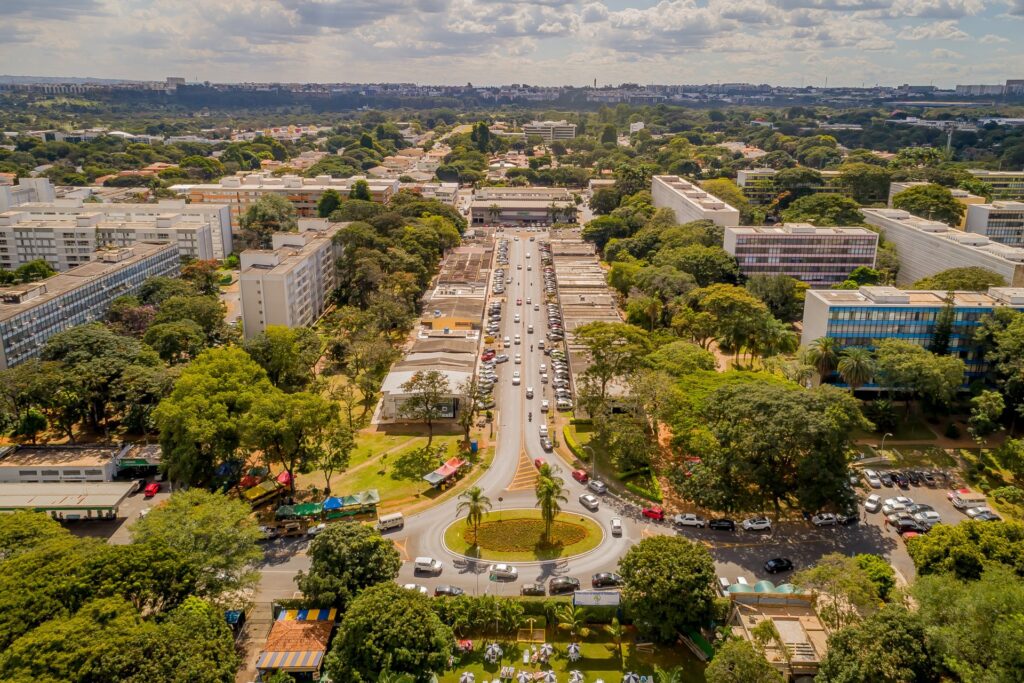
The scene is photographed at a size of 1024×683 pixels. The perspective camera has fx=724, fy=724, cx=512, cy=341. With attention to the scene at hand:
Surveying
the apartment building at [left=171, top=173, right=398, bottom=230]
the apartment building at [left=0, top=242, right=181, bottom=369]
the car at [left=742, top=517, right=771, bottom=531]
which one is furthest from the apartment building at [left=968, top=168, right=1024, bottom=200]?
the apartment building at [left=0, top=242, right=181, bottom=369]

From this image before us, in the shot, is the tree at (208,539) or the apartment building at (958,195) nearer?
the tree at (208,539)

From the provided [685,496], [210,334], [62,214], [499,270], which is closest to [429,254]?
[499,270]

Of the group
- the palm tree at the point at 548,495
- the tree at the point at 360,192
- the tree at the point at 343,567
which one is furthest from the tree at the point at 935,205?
the tree at the point at 343,567

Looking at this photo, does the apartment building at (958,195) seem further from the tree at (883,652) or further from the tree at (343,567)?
the tree at (343,567)

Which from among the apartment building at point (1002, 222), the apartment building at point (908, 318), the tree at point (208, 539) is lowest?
the tree at point (208, 539)

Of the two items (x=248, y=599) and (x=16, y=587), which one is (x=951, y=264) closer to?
(x=248, y=599)

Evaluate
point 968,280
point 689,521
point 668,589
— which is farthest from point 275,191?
point 668,589

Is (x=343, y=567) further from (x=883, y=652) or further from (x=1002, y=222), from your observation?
(x=1002, y=222)

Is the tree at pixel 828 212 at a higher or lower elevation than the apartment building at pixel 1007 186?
lower
